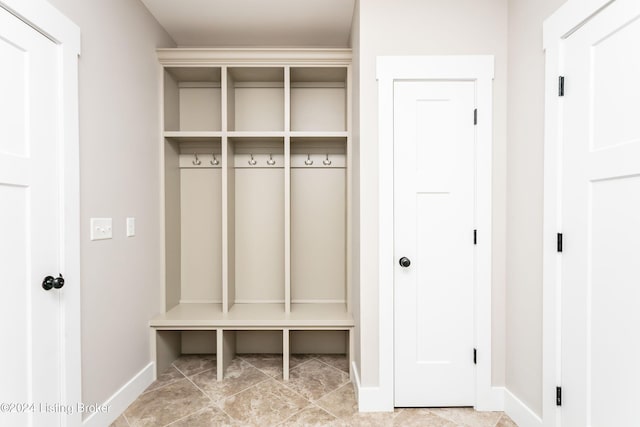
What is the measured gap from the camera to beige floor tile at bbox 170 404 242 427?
2.08 metres

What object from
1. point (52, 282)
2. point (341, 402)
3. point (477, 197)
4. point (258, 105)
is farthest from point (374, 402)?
point (258, 105)

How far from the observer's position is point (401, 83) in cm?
220

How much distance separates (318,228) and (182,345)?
1611mm

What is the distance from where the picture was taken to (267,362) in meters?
2.97

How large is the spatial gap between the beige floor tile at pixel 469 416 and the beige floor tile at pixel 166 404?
153 cm

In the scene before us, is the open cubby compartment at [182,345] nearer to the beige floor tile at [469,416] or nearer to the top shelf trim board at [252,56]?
the beige floor tile at [469,416]

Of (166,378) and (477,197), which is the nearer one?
(477,197)

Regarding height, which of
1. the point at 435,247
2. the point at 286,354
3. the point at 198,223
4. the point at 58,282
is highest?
the point at 198,223

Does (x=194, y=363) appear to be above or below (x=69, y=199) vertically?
below

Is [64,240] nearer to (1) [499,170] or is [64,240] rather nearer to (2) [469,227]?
(2) [469,227]

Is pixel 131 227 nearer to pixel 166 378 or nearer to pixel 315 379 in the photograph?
pixel 166 378

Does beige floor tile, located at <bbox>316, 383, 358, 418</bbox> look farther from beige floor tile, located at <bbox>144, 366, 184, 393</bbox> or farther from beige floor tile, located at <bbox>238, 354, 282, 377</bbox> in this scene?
beige floor tile, located at <bbox>144, 366, 184, 393</bbox>

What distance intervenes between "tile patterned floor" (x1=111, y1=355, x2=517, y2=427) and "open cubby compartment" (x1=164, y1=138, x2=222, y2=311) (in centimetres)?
65

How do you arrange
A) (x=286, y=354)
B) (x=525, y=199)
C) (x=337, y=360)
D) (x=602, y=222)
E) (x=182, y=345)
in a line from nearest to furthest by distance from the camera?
1. (x=602, y=222)
2. (x=525, y=199)
3. (x=286, y=354)
4. (x=337, y=360)
5. (x=182, y=345)
